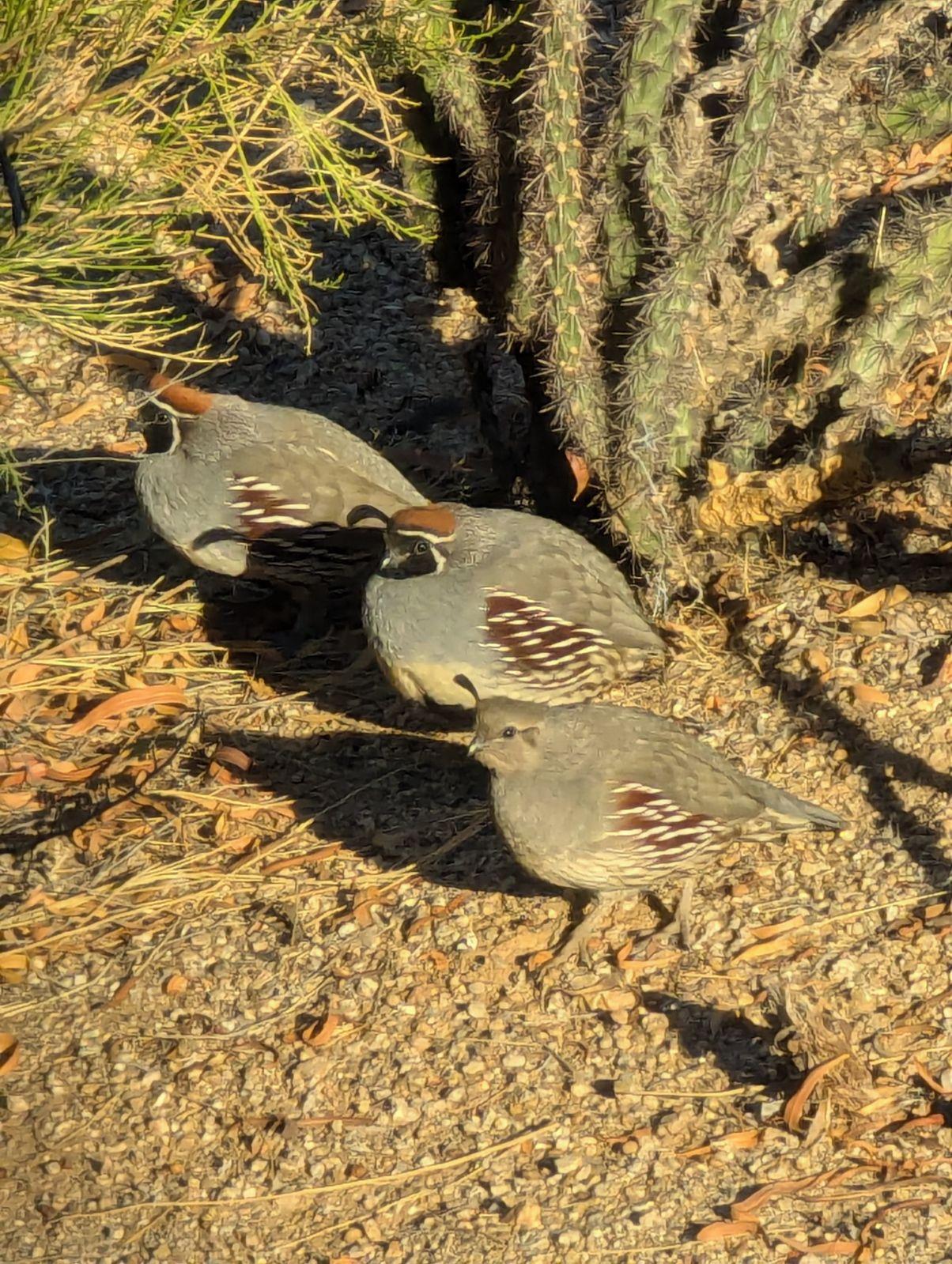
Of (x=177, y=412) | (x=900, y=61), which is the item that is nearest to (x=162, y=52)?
(x=177, y=412)

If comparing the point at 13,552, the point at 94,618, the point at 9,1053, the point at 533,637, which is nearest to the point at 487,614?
the point at 533,637

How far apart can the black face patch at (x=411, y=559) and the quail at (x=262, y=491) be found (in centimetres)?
61

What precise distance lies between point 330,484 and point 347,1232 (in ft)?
10.9

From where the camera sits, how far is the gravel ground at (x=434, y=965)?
15.7ft

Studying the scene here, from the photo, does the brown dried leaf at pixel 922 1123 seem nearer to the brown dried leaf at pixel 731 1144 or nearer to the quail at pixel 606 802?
the brown dried leaf at pixel 731 1144

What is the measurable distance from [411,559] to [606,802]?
153cm

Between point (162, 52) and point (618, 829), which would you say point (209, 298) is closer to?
point (162, 52)

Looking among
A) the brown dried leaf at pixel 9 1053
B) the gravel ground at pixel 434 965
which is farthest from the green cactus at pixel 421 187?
the brown dried leaf at pixel 9 1053

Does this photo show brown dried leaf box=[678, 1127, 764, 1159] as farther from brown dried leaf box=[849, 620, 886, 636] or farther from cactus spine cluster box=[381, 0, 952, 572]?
cactus spine cluster box=[381, 0, 952, 572]

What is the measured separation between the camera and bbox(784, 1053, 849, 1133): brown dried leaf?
15.7 ft

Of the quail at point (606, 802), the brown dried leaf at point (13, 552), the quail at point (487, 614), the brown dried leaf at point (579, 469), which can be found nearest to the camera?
the quail at point (606, 802)

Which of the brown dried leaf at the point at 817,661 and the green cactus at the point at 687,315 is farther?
the brown dried leaf at the point at 817,661

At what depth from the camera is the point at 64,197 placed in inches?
376

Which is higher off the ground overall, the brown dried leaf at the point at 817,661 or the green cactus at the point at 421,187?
the green cactus at the point at 421,187
